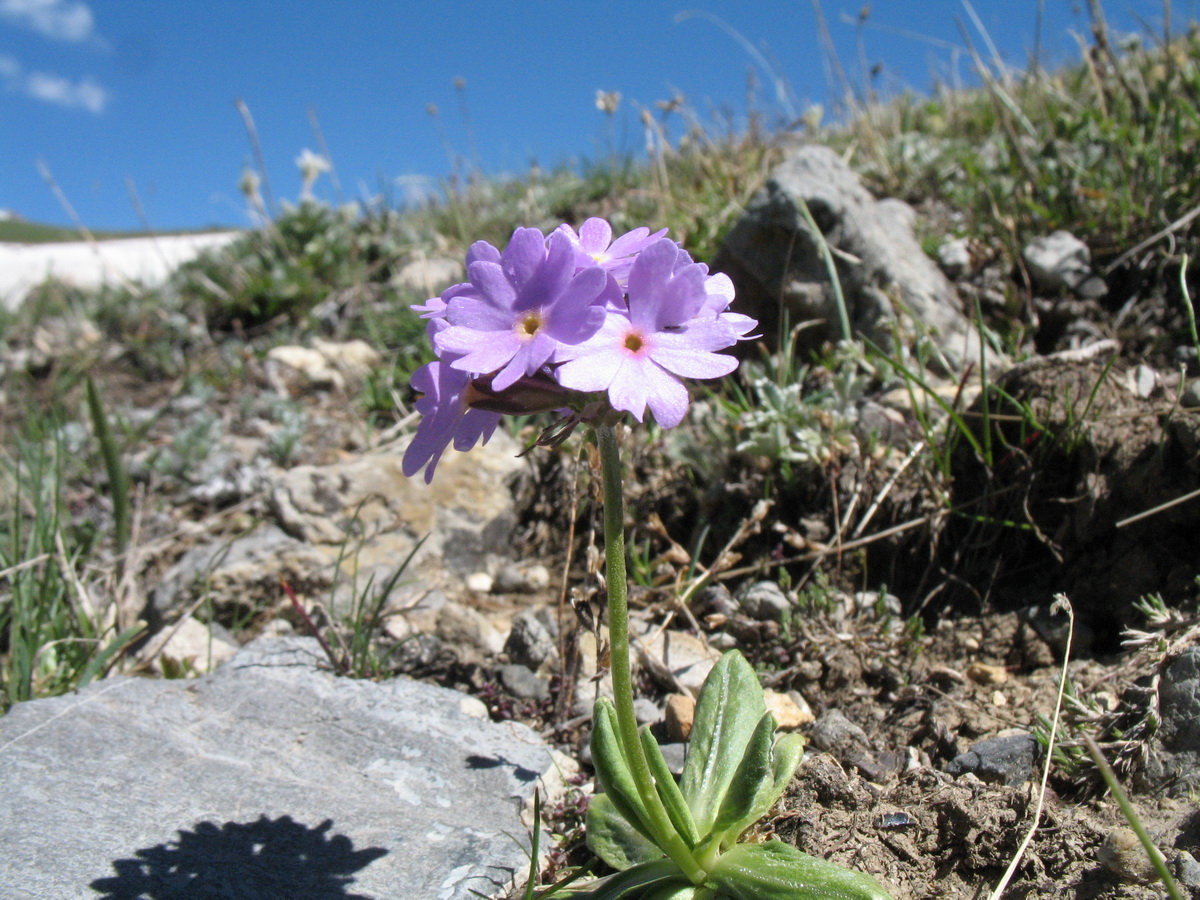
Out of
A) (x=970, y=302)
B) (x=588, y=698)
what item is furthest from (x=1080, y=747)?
(x=970, y=302)

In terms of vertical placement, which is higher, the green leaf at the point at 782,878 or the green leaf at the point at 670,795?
the green leaf at the point at 670,795

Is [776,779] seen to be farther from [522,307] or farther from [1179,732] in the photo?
[522,307]

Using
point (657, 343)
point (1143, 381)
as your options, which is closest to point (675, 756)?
point (657, 343)

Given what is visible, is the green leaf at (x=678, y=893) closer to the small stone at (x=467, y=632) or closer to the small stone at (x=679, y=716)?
the small stone at (x=679, y=716)

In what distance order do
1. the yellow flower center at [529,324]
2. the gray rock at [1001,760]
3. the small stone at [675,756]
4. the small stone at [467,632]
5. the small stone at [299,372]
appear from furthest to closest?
the small stone at [299,372], the small stone at [467,632], the small stone at [675,756], the gray rock at [1001,760], the yellow flower center at [529,324]

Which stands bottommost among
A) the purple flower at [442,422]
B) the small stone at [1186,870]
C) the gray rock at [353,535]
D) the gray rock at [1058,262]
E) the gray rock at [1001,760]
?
the small stone at [1186,870]

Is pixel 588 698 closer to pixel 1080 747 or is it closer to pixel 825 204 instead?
pixel 1080 747

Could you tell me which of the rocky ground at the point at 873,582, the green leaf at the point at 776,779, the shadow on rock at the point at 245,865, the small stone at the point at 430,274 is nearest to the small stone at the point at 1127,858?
the rocky ground at the point at 873,582

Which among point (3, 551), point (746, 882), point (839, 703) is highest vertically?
point (3, 551)
